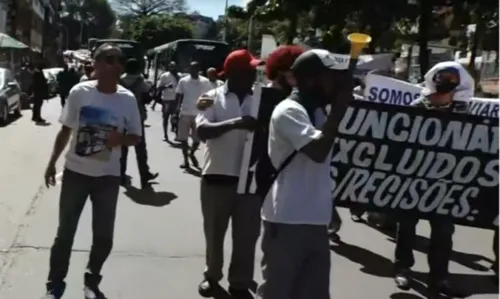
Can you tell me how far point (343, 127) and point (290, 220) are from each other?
1.64m

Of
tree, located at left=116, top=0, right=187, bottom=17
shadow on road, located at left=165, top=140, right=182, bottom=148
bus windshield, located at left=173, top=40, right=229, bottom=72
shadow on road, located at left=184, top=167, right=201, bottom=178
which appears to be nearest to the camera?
shadow on road, located at left=184, top=167, right=201, bottom=178

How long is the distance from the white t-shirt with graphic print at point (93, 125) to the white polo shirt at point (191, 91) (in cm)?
758

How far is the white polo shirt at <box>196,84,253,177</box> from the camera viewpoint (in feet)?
19.4

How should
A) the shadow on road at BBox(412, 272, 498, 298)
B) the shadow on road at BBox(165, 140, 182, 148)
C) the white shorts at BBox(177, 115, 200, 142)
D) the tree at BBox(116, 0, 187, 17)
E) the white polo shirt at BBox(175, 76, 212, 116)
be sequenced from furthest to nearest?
1. the tree at BBox(116, 0, 187, 17)
2. the shadow on road at BBox(165, 140, 182, 148)
3. the white polo shirt at BBox(175, 76, 212, 116)
4. the white shorts at BBox(177, 115, 200, 142)
5. the shadow on road at BBox(412, 272, 498, 298)

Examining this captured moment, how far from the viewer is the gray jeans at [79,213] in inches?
223

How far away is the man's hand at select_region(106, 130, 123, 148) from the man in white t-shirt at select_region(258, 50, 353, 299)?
4.82 feet

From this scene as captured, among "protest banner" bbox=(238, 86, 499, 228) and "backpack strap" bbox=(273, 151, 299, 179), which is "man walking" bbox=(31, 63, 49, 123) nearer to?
"protest banner" bbox=(238, 86, 499, 228)

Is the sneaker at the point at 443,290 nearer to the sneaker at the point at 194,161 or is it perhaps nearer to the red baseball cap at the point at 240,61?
the red baseball cap at the point at 240,61

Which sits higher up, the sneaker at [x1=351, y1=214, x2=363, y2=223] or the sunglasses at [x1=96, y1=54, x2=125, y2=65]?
the sunglasses at [x1=96, y1=54, x2=125, y2=65]

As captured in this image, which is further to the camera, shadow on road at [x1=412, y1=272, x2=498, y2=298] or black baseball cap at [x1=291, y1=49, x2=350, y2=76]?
shadow on road at [x1=412, y1=272, x2=498, y2=298]

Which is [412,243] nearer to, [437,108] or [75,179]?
[437,108]

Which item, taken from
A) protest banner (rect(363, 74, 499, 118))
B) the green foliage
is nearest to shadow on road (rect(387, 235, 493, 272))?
protest banner (rect(363, 74, 499, 118))

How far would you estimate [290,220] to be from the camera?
4.35 metres

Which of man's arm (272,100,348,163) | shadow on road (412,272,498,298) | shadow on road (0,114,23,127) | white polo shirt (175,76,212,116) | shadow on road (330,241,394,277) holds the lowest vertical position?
shadow on road (0,114,23,127)
